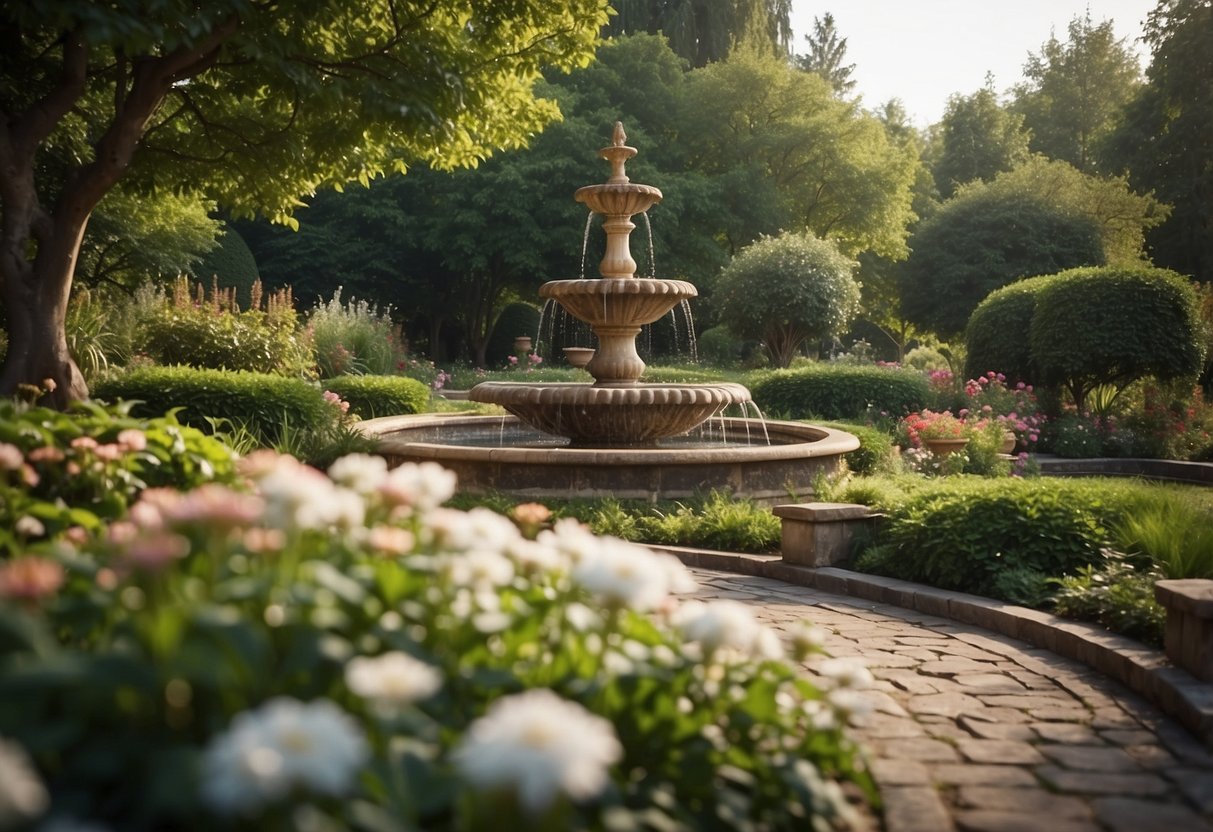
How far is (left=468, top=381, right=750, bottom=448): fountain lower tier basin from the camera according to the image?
9.24 metres

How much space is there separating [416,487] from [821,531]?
4728mm

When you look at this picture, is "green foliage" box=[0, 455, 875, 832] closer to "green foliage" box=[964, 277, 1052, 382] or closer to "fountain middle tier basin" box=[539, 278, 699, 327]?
"fountain middle tier basin" box=[539, 278, 699, 327]

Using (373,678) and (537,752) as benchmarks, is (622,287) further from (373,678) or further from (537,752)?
(537,752)

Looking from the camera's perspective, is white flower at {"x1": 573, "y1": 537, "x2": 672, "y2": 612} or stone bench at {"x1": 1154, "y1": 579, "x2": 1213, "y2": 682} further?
stone bench at {"x1": 1154, "y1": 579, "x2": 1213, "y2": 682}

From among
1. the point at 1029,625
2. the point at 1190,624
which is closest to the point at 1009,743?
the point at 1190,624

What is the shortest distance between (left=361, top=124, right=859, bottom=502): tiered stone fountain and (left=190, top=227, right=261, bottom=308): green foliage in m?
18.1

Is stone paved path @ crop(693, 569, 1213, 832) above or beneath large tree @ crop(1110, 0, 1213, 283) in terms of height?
beneath

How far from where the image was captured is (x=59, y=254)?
10.2m

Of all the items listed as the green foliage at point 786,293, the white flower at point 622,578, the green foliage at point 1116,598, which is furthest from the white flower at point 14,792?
the green foliage at point 786,293

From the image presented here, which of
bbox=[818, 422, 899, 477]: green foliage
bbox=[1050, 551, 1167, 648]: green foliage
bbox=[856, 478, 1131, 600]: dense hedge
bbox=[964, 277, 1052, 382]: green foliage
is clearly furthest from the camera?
bbox=[964, 277, 1052, 382]: green foliage

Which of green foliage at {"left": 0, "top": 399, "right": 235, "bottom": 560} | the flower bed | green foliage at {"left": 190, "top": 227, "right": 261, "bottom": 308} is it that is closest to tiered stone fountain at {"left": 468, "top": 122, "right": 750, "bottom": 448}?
green foliage at {"left": 0, "top": 399, "right": 235, "bottom": 560}

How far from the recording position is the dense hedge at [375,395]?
554 inches

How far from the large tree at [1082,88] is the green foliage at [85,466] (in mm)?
46446

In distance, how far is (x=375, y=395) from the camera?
46.2 feet
